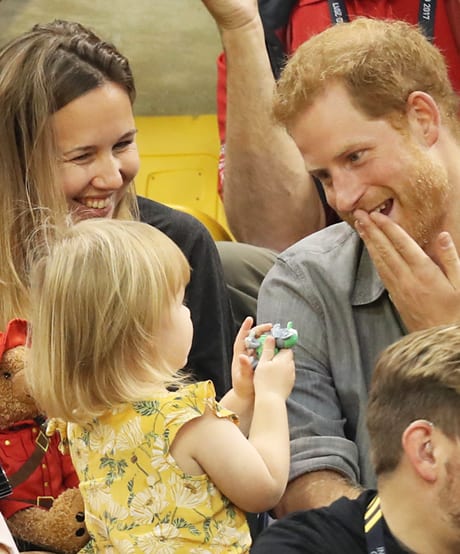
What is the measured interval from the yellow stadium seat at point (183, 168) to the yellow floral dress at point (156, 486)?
2.03 m

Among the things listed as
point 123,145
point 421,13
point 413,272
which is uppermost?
point 421,13

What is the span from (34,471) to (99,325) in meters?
0.33

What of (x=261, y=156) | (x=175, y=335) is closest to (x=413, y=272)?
(x=175, y=335)

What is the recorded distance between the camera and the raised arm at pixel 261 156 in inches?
108

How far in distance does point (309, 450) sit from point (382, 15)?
1.33 meters

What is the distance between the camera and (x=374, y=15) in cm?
288

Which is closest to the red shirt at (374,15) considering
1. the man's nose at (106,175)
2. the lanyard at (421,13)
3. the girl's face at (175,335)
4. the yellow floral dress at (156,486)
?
the lanyard at (421,13)

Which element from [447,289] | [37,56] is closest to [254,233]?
[37,56]

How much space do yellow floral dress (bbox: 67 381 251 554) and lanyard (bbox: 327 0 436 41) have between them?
140cm

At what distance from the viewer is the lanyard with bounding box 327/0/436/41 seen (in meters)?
2.81

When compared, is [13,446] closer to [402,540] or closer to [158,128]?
[402,540]

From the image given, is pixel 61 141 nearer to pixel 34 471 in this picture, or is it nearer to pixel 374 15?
pixel 34 471

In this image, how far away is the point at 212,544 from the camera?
1691 millimetres

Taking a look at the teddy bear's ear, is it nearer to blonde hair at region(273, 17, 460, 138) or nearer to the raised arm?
blonde hair at region(273, 17, 460, 138)
